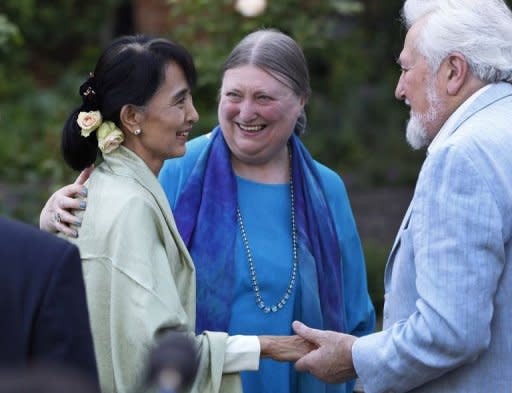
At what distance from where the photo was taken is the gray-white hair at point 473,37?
9.58 ft

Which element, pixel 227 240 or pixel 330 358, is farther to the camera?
pixel 227 240

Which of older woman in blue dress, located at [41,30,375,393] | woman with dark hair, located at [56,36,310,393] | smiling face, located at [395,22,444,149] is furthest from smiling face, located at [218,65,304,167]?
smiling face, located at [395,22,444,149]

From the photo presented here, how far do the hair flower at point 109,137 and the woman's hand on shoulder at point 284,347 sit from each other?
2.60 ft

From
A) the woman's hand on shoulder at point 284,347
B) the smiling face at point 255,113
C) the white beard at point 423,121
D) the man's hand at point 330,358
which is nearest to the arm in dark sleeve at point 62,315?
the woman's hand on shoulder at point 284,347

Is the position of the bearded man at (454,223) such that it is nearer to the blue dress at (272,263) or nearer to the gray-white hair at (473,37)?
the gray-white hair at (473,37)

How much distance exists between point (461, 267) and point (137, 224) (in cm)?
95

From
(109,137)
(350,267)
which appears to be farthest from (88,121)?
(350,267)

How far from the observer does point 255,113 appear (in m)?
3.65

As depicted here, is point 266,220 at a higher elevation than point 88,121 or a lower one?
lower

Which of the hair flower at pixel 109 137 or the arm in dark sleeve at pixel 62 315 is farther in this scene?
the hair flower at pixel 109 137

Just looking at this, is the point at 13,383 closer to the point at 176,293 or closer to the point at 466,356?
the point at 176,293

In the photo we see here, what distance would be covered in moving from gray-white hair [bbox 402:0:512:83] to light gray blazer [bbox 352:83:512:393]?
68 millimetres

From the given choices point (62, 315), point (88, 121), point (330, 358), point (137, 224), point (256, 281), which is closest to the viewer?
point (62, 315)

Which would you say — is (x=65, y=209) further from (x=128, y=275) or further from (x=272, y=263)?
(x=272, y=263)
